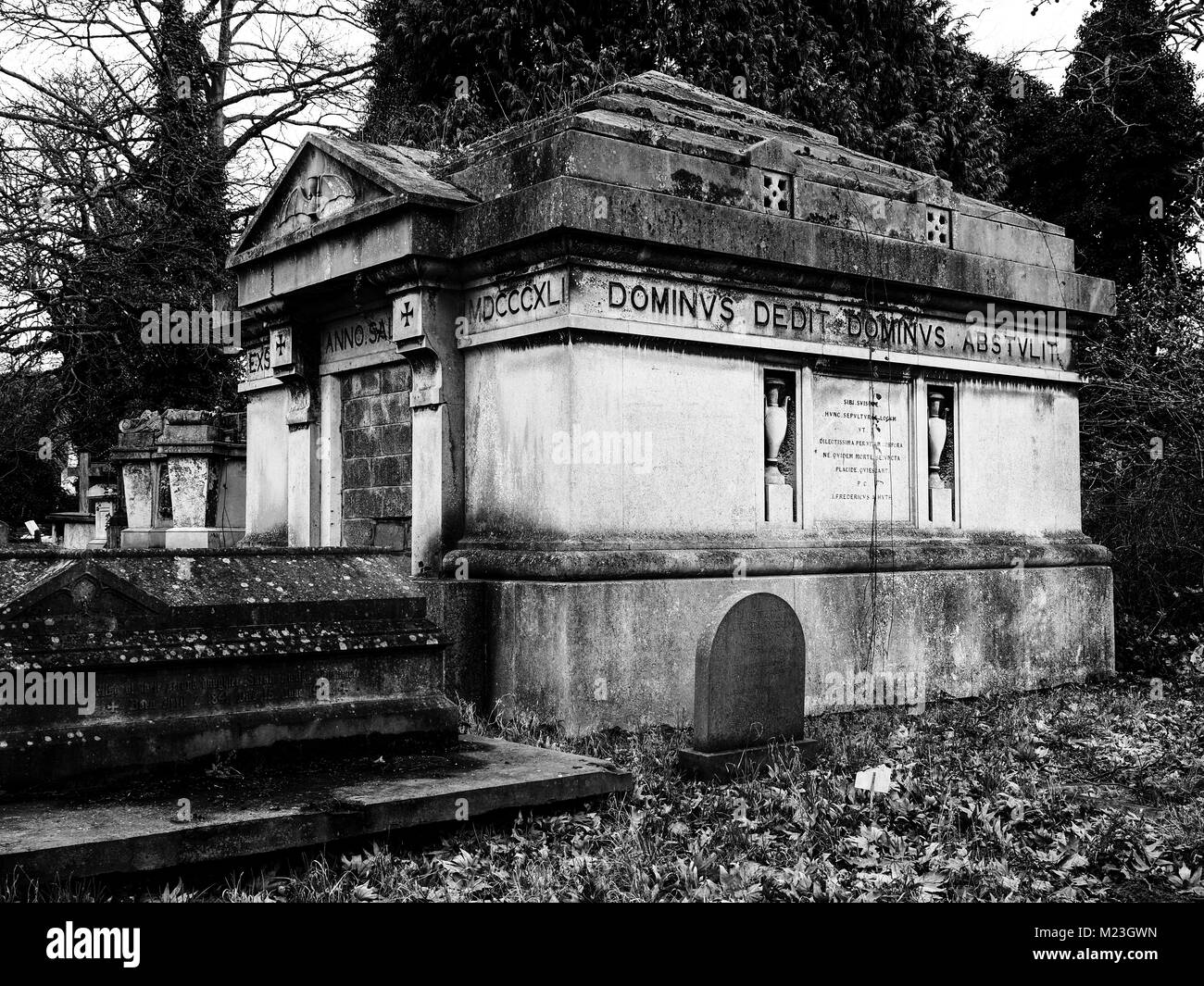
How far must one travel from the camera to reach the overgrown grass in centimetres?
475

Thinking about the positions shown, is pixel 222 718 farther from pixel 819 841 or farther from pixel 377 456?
pixel 377 456

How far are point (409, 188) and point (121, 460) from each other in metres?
10.4

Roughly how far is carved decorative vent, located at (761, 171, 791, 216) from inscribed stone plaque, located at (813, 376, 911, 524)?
52.7 inches

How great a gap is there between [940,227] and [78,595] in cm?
769

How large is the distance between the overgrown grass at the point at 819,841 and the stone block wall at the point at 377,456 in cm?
239

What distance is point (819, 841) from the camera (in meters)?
5.51

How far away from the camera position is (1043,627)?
34.1 ft

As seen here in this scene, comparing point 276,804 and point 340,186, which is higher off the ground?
point 340,186

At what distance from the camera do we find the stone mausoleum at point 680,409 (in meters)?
7.72

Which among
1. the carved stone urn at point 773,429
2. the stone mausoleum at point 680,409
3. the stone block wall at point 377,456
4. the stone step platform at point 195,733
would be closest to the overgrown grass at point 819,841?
the stone mausoleum at point 680,409

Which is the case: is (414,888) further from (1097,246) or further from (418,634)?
(1097,246)

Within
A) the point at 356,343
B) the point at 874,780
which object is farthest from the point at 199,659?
the point at 356,343

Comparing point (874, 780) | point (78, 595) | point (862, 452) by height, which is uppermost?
point (862, 452)

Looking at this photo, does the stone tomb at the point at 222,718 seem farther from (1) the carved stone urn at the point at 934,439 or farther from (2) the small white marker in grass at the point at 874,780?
(1) the carved stone urn at the point at 934,439
